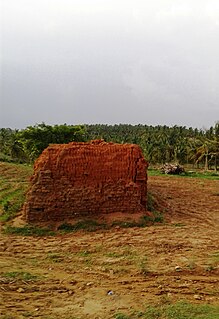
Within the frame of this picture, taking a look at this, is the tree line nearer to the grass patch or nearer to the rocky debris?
the rocky debris

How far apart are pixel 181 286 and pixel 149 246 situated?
267 centimetres

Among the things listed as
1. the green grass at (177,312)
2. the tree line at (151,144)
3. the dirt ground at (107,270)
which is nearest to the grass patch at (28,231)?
the dirt ground at (107,270)

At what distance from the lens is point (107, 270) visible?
824cm

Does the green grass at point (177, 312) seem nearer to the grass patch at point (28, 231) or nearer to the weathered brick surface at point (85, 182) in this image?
the grass patch at point (28, 231)

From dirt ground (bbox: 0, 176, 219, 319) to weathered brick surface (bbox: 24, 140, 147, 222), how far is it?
3.33ft

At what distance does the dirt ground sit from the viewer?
6.41m

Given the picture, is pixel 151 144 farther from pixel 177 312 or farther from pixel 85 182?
pixel 177 312

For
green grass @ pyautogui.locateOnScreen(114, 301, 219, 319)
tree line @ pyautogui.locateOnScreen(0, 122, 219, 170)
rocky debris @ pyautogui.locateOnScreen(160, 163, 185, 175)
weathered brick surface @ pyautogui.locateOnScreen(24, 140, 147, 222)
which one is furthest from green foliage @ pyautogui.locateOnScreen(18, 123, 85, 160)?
green grass @ pyautogui.locateOnScreen(114, 301, 219, 319)

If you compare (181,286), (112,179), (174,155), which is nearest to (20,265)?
(181,286)

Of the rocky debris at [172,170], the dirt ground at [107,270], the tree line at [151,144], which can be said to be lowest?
the dirt ground at [107,270]

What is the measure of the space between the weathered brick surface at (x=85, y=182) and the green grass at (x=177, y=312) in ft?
20.7

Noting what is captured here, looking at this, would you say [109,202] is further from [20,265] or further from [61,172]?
[20,265]

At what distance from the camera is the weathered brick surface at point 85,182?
1200 centimetres

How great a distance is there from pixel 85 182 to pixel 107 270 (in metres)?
4.48
